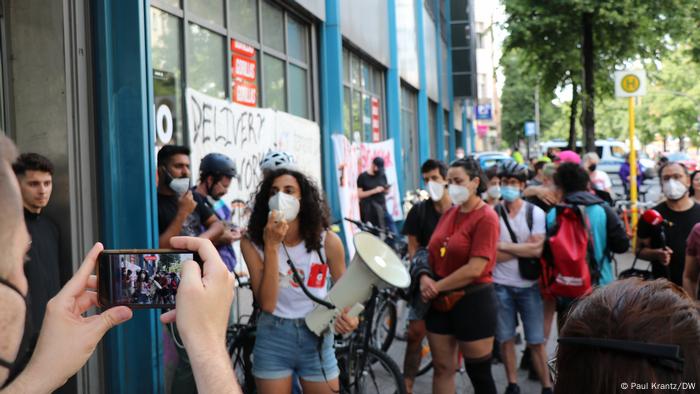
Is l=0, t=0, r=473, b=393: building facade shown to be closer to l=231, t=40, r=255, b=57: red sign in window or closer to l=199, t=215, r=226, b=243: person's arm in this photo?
l=231, t=40, r=255, b=57: red sign in window

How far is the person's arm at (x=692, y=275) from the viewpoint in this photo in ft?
17.8

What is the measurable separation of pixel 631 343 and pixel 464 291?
12.7 feet

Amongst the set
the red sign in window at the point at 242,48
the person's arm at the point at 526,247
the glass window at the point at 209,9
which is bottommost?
the person's arm at the point at 526,247

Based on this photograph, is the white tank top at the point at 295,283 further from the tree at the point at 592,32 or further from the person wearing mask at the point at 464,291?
the tree at the point at 592,32

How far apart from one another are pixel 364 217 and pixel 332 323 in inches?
307

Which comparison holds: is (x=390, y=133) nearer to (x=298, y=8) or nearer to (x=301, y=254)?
(x=298, y=8)

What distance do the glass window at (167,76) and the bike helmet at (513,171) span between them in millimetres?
2725

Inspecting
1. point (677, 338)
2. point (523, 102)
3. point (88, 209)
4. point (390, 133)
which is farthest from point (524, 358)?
point (523, 102)

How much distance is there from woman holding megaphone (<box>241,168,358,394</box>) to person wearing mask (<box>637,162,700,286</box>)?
269 cm

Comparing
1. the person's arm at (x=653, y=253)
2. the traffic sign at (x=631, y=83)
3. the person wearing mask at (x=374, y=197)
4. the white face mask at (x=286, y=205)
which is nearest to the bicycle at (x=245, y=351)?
the white face mask at (x=286, y=205)

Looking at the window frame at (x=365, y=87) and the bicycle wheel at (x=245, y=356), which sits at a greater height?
the window frame at (x=365, y=87)

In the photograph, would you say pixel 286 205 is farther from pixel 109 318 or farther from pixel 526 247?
pixel 109 318

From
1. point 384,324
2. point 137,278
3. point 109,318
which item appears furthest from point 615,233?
point 109,318

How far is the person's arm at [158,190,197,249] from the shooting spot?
4.90 m
